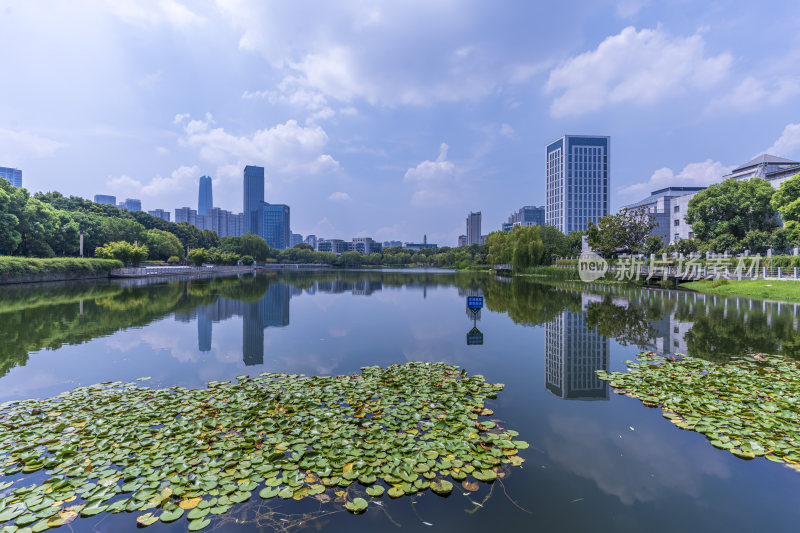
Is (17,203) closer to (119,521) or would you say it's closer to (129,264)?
(129,264)

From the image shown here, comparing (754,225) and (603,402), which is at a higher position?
(754,225)

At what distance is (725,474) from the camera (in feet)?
14.2

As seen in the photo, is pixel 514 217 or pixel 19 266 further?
pixel 514 217

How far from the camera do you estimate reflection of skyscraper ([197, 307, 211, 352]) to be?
10562mm

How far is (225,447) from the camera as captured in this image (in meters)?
4.60

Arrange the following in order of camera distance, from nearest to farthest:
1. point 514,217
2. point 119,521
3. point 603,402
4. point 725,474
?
point 119,521 → point 725,474 → point 603,402 → point 514,217

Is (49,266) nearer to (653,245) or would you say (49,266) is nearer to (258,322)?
(258,322)

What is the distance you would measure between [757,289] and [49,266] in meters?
60.4

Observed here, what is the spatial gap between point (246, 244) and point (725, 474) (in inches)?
3979

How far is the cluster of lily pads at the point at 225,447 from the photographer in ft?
12.1

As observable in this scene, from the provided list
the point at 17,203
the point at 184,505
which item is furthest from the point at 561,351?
the point at 17,203

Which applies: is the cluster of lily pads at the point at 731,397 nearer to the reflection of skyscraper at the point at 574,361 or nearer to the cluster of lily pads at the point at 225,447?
the reflection of skyscraper at the point at 574,361

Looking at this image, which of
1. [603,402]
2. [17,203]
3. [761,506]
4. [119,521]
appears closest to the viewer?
[119,521]

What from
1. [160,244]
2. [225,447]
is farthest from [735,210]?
[160,244]
